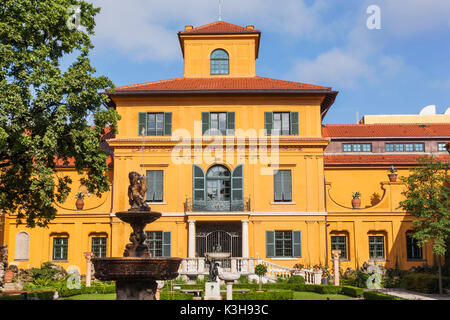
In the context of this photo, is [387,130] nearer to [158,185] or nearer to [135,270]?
[158,185]

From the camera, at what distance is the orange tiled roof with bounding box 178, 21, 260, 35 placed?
3356cm

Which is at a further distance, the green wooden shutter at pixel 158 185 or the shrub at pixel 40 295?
the green wooden shutter at pixel 158 185

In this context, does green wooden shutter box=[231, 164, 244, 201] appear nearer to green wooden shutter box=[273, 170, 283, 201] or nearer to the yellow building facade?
the yellow building facade

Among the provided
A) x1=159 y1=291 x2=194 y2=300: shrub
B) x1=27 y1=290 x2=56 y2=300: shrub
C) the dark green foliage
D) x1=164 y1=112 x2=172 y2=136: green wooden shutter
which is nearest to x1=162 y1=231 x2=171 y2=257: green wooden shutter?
x1=164 y1=112 x2=172 y2=136: green wooden shutter

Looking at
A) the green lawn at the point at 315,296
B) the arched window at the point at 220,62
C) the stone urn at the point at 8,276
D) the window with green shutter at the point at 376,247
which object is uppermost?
the arched window at the point at 220,62

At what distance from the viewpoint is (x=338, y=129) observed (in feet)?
119

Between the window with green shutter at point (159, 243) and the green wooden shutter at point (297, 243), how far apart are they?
23.4 feet

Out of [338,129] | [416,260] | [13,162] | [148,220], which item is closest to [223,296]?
[148,220]

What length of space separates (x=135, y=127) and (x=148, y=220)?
18167 mm

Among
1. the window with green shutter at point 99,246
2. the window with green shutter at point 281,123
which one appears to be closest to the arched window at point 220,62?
the window with green shutter at point 281,123

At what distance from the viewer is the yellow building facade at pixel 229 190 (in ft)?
95.2

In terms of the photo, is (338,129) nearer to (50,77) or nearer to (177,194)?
(177,194)

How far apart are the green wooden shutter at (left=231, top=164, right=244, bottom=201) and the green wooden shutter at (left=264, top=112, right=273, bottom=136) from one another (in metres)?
2.69

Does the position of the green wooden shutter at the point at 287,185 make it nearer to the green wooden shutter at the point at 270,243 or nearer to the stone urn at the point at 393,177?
the green wooden shutter at the point at 270,243
